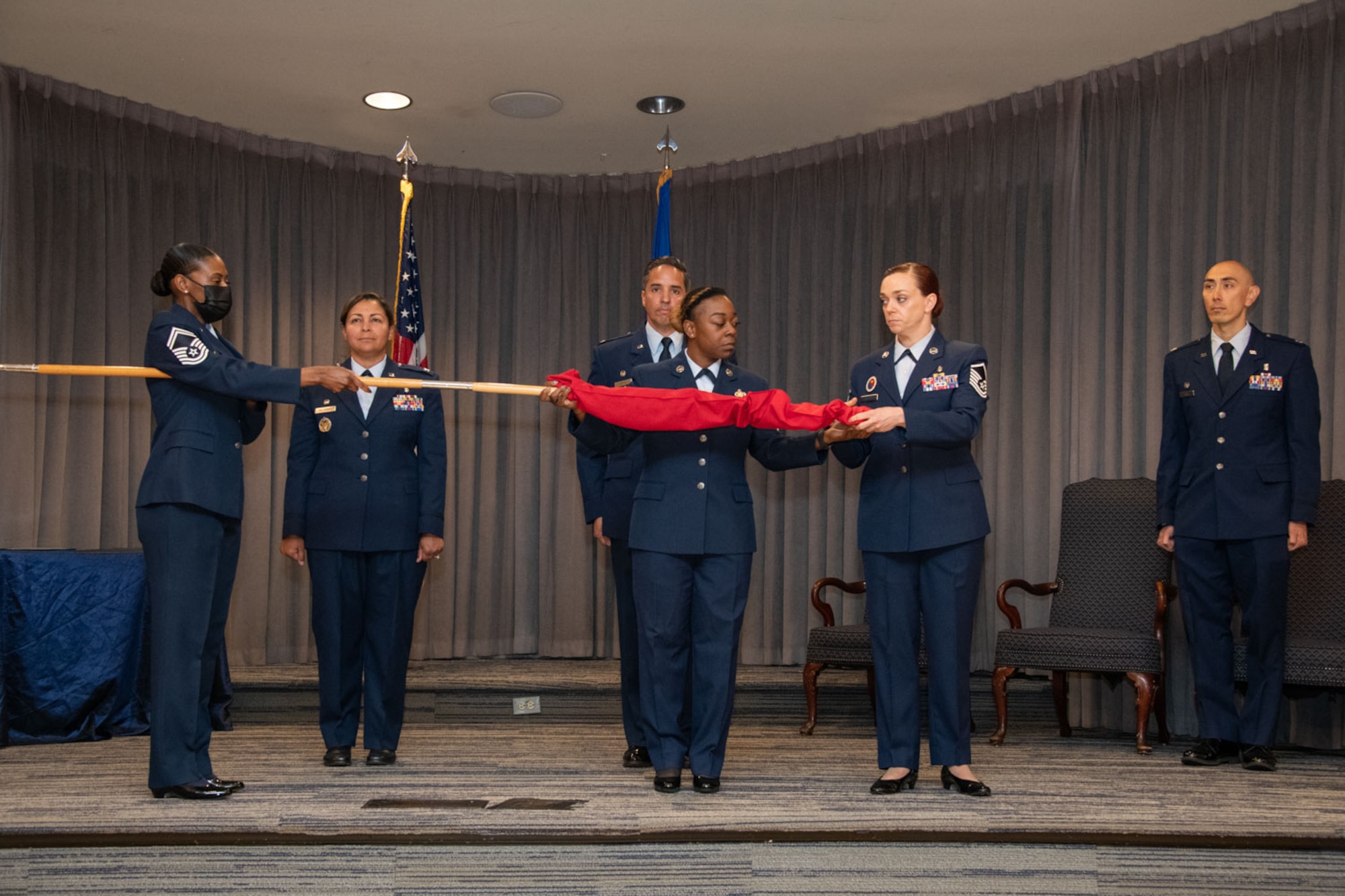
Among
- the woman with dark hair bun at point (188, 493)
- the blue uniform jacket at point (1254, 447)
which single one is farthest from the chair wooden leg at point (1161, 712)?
the woman with dark hair bun at point (188, 493)

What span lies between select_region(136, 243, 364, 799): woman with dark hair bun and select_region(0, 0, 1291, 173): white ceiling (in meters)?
2.04

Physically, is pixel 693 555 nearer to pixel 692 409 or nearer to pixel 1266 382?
pixel 692 409

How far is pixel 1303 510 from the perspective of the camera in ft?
13.9

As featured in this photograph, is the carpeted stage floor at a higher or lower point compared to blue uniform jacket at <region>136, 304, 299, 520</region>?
lower

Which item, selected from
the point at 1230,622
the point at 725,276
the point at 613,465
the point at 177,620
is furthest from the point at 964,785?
the point at 725,276

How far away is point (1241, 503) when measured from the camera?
4.31m

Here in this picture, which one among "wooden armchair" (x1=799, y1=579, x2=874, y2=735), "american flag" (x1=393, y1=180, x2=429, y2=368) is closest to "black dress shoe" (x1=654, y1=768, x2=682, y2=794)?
"wooden armchair" (x1=799, y1=579, x2=874, y2=735)

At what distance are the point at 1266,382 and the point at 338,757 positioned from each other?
358cm

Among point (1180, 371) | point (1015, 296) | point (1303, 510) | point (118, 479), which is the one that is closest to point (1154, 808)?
point (1303, 510)

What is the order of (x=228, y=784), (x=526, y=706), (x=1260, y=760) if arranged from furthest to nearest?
(x=526, y=706) < (x=1260, y=760) < (x=228, y=784)

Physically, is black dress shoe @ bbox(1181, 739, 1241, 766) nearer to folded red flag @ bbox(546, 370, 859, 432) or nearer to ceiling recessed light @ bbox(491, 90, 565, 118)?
folded red flag @ bbox(546, 370, 859, 432)

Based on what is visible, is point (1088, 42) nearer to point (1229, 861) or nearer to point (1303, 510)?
point (1303, 510)

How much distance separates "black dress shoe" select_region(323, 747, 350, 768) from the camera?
4.28 metres

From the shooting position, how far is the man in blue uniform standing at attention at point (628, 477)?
4262 mm
